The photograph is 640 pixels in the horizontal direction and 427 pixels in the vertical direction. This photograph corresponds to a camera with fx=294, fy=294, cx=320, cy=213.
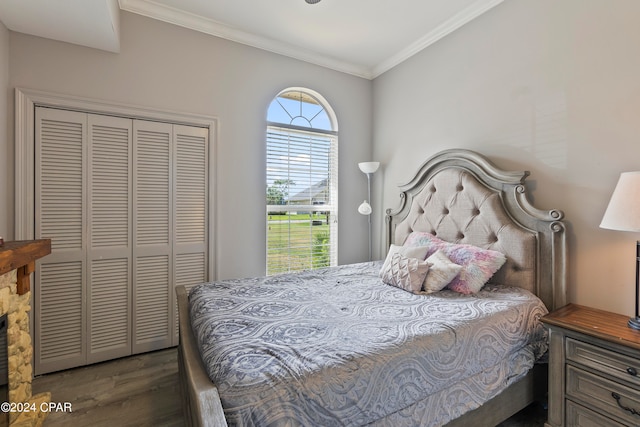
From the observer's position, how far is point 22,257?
4.90 feet

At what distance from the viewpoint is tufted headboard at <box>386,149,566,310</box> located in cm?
183

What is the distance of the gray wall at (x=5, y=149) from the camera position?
6.46 feet

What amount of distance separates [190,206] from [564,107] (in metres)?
2.90

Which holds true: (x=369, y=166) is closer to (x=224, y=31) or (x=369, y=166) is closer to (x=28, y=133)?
(x=224, y=31)

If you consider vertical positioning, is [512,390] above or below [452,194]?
below

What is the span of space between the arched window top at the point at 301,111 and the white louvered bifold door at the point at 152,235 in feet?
3.44

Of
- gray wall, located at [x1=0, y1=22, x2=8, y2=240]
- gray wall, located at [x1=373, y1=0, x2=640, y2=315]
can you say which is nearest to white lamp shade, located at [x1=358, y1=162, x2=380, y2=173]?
gray wall, located at [x1=373, y1=0, x2=640, y2=315]

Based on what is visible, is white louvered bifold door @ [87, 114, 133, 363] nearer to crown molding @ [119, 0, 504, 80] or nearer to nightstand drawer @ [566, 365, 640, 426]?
crown molding @ [119, 0, 504, 80]

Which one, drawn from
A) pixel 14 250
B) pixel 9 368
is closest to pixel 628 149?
pixel 14 250

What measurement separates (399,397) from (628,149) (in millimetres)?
1814

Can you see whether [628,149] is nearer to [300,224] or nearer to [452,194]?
[452,194]

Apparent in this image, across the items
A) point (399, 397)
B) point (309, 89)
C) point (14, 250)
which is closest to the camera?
point (399, 397)

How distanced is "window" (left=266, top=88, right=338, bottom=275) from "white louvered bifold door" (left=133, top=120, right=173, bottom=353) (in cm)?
92

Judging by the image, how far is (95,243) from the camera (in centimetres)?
233
